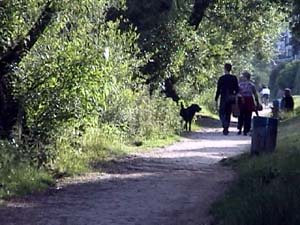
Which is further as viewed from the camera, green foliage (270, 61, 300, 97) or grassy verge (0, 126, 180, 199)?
green foliage (270, 61, 300, 97)

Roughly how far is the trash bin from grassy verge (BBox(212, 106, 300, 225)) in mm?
538

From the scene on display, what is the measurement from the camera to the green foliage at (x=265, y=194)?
28.1ft

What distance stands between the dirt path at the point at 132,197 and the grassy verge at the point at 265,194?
359mm

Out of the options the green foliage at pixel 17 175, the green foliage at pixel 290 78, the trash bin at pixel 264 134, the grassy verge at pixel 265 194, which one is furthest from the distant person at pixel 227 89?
the green foliage at pixel 290 78

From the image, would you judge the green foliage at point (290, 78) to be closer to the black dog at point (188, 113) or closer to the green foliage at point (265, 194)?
the black dog at point (188, 113)

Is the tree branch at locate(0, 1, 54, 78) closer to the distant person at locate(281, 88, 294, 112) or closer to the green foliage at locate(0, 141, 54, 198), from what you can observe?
the green foliage at locate(0, 141, 54, 198)

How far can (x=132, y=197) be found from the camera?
37.6 feet

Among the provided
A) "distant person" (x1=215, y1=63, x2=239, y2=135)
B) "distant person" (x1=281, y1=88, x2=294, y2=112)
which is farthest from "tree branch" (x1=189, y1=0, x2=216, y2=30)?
"distant person" (x1=215, y1=63, x2=239, y2=135)

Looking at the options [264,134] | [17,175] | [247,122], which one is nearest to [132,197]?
[17,175]

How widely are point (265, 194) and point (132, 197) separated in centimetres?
265

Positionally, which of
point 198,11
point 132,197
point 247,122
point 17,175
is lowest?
point 132,197

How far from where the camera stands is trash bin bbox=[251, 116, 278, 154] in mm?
14398

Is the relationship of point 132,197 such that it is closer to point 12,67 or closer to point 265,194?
point 265,194

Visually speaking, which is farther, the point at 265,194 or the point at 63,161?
the point at 63,161
